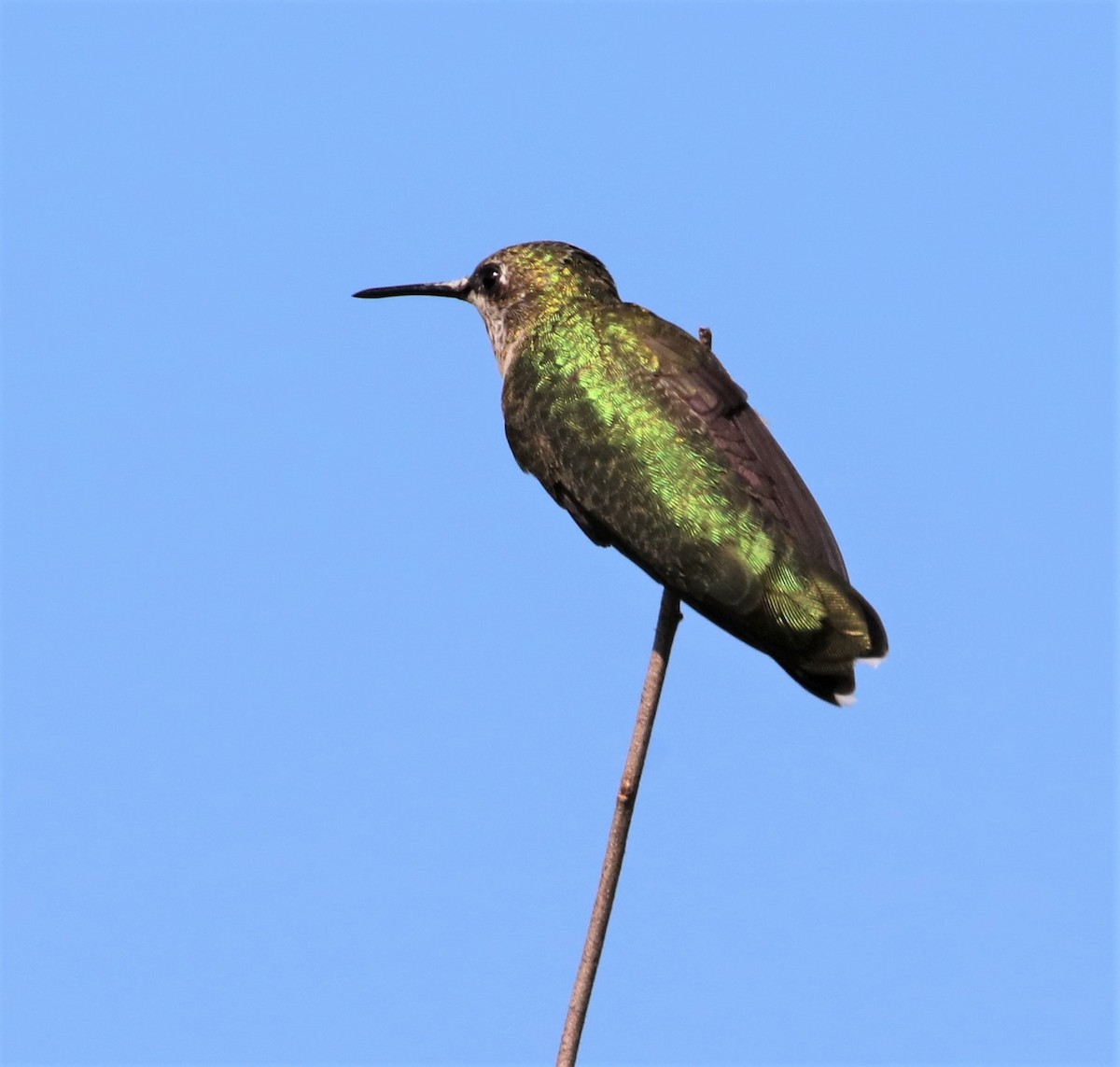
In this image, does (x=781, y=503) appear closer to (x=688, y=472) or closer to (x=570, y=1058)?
(x=688, y=472)

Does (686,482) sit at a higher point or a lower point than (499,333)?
lower

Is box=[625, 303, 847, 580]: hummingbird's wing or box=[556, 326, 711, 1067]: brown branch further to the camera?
box=[625, 303, 847, 580]: hummingbird's wing

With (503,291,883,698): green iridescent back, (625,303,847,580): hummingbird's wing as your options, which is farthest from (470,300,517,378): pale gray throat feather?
(625,303,847,580): hummingbird's wing

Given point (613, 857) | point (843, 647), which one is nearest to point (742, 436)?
point (843, 647)

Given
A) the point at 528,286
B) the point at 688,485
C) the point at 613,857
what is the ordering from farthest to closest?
the point at 528,286
the point at 688,485
the point at 613,857

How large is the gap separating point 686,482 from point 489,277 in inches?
94.9

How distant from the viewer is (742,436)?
649 centimetres

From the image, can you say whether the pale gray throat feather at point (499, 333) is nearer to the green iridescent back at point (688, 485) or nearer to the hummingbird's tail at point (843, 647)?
the green iridescent back at point (688, 485)

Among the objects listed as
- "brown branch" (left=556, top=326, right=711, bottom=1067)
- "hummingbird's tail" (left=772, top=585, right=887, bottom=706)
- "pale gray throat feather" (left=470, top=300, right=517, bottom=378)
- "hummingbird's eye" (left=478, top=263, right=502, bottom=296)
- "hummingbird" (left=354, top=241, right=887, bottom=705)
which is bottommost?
"brown branch" (left=556, top=326, right=711, bottom=1067)

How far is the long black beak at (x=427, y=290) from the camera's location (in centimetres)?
848

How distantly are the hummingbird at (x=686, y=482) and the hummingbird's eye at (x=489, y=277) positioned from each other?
2.83 ft

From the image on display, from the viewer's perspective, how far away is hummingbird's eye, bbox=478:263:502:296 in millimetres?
8219

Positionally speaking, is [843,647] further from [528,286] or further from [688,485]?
[528,286]

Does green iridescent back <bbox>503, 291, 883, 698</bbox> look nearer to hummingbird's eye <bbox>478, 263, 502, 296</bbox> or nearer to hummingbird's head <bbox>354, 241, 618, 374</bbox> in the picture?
hummingbird's head <bbox>354, 241, 618, 374</bbox>
